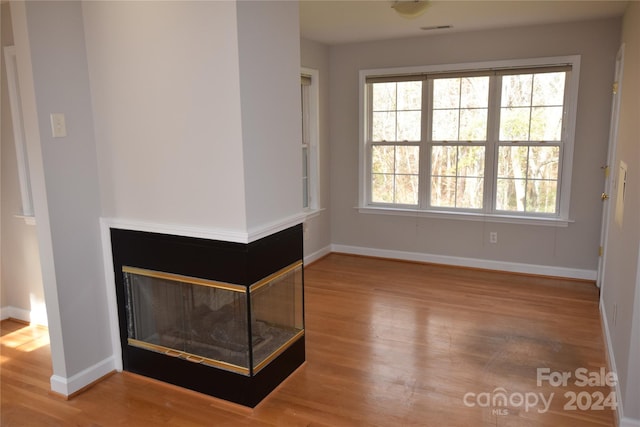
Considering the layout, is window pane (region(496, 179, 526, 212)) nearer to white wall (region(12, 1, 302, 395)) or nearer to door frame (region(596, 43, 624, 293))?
door frame (region(596, 43, 624, 293))

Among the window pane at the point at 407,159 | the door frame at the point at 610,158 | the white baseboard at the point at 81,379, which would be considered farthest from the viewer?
the window pane at the point at 407,159

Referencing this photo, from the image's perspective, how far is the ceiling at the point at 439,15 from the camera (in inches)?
145

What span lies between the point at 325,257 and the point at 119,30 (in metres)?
3.60

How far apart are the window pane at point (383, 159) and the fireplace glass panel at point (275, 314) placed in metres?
2.80

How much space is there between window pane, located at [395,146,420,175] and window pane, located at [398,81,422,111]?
1.47ft

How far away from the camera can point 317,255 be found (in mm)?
5516

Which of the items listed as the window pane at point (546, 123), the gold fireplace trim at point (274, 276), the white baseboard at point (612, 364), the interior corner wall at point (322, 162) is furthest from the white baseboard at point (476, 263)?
the gold fireplace trim at point (274, 276)

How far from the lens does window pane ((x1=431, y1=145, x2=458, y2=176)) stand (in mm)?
5055

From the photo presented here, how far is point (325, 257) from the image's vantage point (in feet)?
18.5

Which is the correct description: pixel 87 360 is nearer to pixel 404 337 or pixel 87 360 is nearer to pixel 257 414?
pixel 257 414

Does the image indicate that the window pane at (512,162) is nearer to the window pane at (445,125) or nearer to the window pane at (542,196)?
the window pane at (542,196)

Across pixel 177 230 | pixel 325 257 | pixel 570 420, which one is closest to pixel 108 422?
pixel 177 230

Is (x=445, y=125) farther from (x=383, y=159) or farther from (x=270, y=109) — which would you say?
(x=270, y=109)

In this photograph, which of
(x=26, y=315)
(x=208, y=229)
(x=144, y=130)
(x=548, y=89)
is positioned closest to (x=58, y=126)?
(x=144, y=130)
